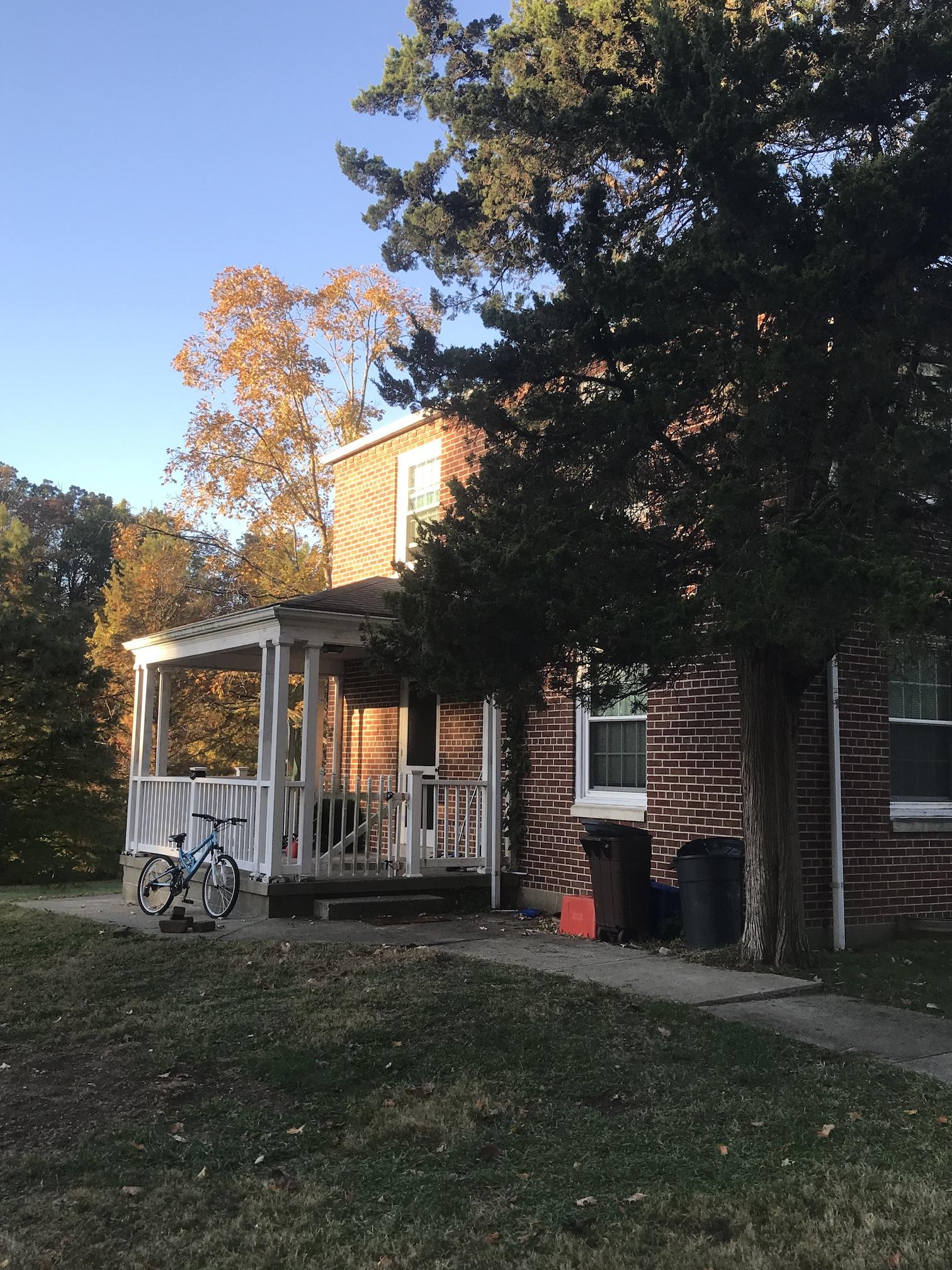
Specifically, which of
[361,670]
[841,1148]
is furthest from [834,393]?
[361,670]

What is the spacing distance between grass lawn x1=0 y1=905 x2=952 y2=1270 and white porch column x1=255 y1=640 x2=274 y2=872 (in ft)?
11.3

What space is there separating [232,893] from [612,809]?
12.8 feet

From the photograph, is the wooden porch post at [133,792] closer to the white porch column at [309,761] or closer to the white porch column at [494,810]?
the white porch column at [309,761]

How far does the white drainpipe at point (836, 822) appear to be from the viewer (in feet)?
30.3

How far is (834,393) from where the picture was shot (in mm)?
6797

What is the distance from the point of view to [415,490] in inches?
607

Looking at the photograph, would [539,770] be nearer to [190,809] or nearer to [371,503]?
[190,809]

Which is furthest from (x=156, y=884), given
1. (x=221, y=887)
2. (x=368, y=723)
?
(x=368, y=723)

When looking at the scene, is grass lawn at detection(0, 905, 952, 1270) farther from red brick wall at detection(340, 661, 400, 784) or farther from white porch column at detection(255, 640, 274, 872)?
red brick wall at detection(340, 661, 400, 784)

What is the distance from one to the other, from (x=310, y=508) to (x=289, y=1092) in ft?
81.1

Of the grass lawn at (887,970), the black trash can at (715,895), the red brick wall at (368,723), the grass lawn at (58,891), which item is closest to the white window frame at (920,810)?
the grass lawn at (887,970)

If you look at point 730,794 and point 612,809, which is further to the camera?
point 612,809

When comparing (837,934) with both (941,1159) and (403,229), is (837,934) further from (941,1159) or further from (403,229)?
(403,229)

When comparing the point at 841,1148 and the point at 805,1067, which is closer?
the point at 841,1148
